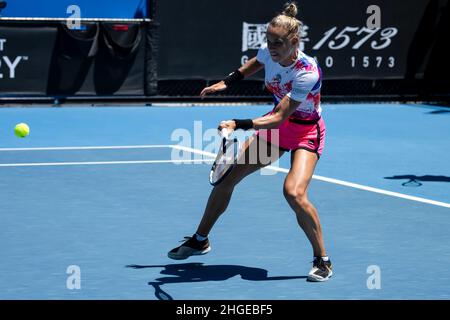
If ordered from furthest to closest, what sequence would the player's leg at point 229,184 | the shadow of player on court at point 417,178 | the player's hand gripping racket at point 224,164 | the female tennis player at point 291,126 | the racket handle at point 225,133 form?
the shadow of player on court at point 417,178 < the player's leg at point 229,184 < the player's hand gripping racket at point 224,164 < the female tennis player at point 291,126 < the racket handle at point 225,133

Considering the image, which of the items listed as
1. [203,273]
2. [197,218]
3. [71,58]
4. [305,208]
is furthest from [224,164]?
[71,58]

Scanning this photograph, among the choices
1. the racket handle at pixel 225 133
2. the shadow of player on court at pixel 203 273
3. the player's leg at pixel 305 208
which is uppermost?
the racket handle at pixel 225 133

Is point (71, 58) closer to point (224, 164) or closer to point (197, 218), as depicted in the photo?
point (197, 218)

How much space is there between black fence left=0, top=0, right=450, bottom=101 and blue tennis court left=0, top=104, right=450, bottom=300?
2.72 m

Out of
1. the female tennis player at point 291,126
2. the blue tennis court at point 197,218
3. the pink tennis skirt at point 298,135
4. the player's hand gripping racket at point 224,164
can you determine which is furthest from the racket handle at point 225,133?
the blue tennis court at point 197,218

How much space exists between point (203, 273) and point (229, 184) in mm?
739

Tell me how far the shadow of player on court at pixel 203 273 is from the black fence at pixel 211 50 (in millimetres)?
12366

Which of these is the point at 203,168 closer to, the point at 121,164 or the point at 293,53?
the point at 121,164

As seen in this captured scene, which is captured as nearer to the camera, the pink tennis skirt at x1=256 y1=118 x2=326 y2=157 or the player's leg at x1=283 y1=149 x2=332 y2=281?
the player's leg at x1=283 y1=149 x2=332 y2=281

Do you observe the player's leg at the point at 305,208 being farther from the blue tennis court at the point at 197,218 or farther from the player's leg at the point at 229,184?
the player's leg at the point at 229,184

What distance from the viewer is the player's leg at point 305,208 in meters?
7.81

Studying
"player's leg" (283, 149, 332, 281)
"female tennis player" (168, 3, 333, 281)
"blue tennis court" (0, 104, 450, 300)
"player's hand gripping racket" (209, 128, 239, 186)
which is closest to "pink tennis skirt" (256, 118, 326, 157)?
"female tennis player" (168, 3, 333, 281)

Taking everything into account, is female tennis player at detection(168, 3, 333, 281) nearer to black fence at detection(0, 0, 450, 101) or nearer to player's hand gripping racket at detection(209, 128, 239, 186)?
player's hand gripping racket at detection(209, 128, 239, 186)

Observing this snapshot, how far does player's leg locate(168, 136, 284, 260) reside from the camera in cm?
822
